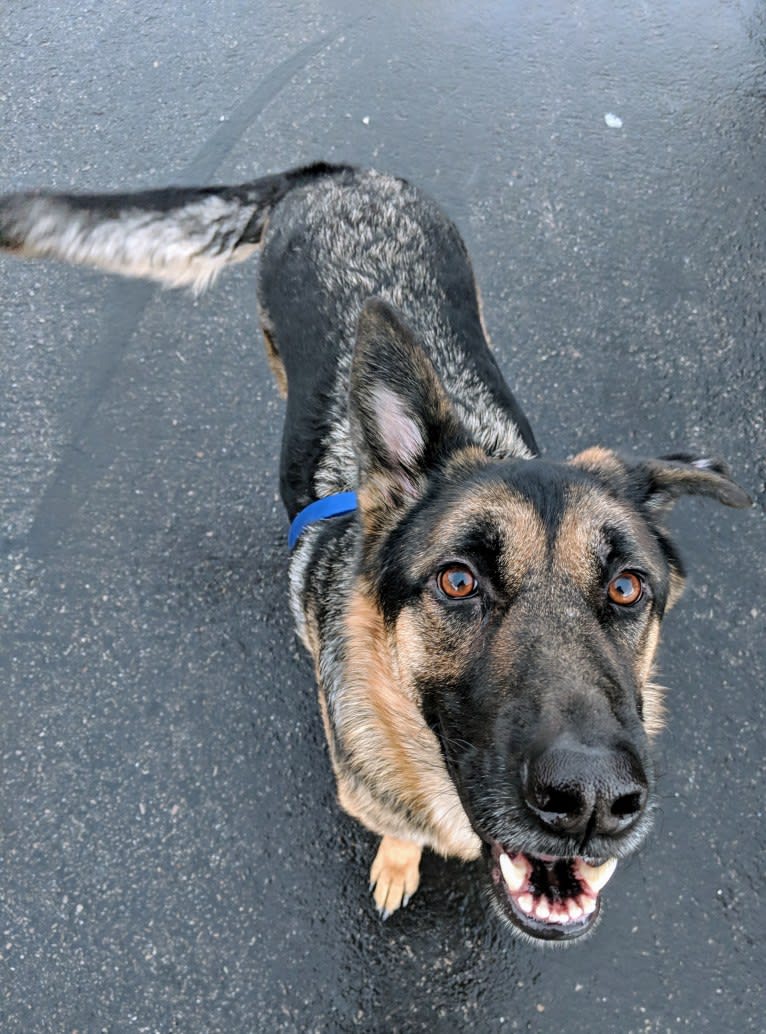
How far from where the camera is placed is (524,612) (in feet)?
7.68

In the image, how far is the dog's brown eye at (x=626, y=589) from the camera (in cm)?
247

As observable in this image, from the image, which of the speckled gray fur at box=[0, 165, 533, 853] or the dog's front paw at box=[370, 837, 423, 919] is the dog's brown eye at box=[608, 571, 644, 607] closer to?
the speckled gray fur at box=[0, 165, 533, 853]

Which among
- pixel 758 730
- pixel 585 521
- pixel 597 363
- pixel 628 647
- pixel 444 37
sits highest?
pixel 444 37

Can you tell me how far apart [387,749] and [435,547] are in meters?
0.86

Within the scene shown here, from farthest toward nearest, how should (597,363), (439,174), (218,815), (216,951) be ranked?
(439,174) → (597,363) → (218,815) → (216,951)

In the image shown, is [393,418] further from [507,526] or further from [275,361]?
[275,361]

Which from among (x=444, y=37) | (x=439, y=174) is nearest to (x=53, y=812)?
(x=439, y=174)

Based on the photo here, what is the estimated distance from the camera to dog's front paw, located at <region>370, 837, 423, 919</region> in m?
3.34

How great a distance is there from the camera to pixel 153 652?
4016 mm

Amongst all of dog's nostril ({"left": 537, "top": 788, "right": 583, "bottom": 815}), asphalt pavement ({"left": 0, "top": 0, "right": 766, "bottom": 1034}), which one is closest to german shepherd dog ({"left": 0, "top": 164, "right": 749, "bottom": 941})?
dog's nostril ({"left": 537, "top": 788, "right": 583, "bottom": 815})

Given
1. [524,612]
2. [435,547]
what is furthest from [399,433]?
[524,612]

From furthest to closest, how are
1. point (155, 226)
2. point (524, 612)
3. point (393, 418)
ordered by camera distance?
point (155, 226) → point (393, 418) → point (524, 612)

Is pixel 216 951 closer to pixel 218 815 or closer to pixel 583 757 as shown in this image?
pixel 218 815

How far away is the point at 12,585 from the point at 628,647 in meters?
3.22
